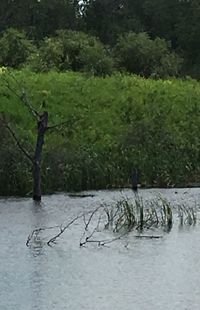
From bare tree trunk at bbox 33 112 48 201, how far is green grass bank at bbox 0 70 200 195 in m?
1.78

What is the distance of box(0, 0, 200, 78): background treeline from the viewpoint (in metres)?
44.0

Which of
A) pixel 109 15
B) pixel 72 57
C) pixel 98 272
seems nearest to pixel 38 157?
pixel 98 272

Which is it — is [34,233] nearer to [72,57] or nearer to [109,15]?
[72,57]

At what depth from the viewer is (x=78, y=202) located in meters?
27.0

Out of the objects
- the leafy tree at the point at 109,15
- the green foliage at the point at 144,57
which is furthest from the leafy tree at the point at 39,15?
the green foliage at the point at 144,57

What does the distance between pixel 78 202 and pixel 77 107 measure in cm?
1039

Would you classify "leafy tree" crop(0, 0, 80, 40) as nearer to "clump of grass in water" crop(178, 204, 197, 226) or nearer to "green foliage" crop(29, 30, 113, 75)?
"green foliage" crop(29, 30, 113, 75)

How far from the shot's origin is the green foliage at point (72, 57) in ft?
142

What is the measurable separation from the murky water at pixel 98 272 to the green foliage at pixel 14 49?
960 inches

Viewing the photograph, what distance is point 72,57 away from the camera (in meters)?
44.8

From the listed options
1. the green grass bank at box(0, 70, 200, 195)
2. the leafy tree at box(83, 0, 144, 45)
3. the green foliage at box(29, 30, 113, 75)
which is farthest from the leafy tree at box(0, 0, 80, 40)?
the green grass bank at box(0, 70, 200, 195)

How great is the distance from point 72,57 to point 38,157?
18.9 meters

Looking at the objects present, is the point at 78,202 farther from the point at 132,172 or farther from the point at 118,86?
the point at 118,86

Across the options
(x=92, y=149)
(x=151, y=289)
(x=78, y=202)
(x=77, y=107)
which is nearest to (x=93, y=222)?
(x=78, y=202)
